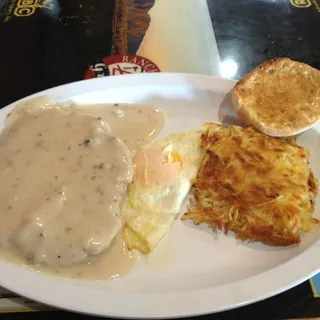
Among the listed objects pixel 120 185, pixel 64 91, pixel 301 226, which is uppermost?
pixel 64 91

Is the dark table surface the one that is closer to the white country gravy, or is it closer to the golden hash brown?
the white country gravy

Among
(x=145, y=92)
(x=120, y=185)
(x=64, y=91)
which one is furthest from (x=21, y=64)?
(x=120, y=185)

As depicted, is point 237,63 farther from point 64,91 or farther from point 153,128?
point 64,91

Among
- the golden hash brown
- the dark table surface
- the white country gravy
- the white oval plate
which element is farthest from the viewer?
the dark table surface

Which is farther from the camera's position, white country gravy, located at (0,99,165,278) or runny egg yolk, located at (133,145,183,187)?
runny egg yolk, located at (133,145,183,187)

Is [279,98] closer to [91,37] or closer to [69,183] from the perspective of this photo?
[69,183]

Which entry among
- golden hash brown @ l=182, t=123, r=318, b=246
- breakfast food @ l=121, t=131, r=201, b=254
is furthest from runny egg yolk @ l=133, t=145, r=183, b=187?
golden hash brown @ l=182, t=123, r=318, b=246

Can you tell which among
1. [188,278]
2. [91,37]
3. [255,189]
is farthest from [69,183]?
[91,37]
